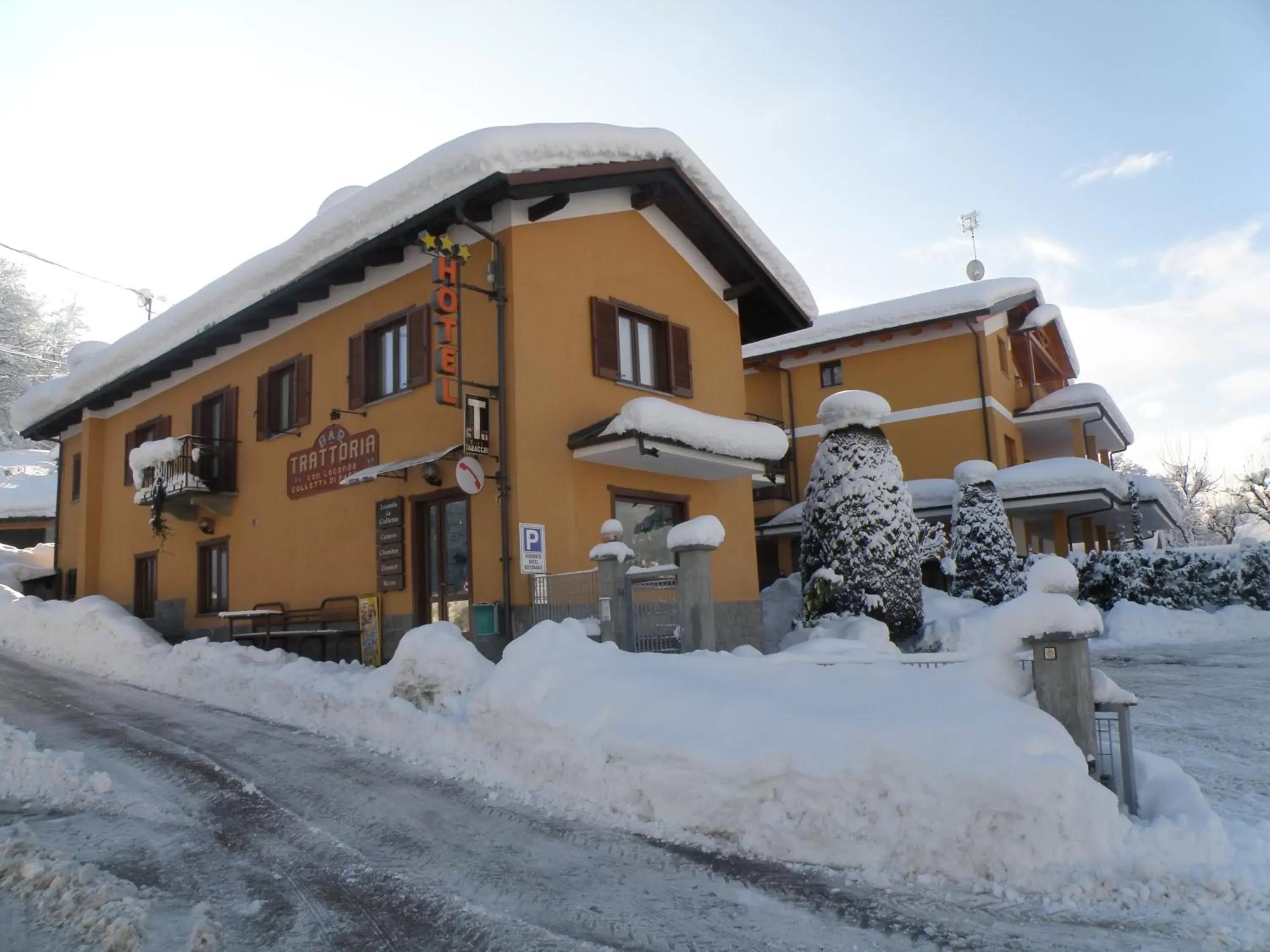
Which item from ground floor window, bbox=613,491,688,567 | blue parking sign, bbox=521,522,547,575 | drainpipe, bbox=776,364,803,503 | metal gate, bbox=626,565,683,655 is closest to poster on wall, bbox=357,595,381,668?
blue parking sign, bbox=521,522,547,575

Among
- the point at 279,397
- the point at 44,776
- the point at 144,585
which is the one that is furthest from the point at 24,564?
the point at 44,776

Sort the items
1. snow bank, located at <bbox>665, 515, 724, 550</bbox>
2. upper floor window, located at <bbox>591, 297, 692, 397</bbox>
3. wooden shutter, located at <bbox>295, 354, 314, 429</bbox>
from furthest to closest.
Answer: wooden shutter, located at <bbox>295, 354, 314, 429</bbox>, upper floor window, located at <bbox>591, 297, 692, 397</bbox>, snow bank, located at <bbox>665, 515, 724, 550</bbox>

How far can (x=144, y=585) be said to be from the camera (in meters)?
19.2

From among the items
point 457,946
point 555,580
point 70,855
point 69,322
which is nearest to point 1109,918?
point 457,946

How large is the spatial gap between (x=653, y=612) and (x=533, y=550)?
180 centimetres

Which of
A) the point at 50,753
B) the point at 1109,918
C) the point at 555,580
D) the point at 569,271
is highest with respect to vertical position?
the point at 569,271

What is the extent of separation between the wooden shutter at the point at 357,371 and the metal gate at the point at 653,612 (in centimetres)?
565

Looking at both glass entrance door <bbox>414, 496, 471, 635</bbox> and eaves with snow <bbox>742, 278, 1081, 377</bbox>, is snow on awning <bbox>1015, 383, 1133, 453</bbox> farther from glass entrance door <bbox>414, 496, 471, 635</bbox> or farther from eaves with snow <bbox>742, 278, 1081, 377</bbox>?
glass entrance door <bbox>414, 496, 471, 635</bbox>

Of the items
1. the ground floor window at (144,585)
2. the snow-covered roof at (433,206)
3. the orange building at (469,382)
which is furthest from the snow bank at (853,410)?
the ground floor window at (144,585)

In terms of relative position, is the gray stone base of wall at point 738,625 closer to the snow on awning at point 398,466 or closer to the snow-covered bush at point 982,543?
the snow on awning at point 398,466

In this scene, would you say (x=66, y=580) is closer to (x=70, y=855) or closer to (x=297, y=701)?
(x=297, y=701)

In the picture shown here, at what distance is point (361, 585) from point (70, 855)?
7927 mm

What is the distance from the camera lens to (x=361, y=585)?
13.3m

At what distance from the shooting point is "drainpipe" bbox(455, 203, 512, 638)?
36.9 feet
